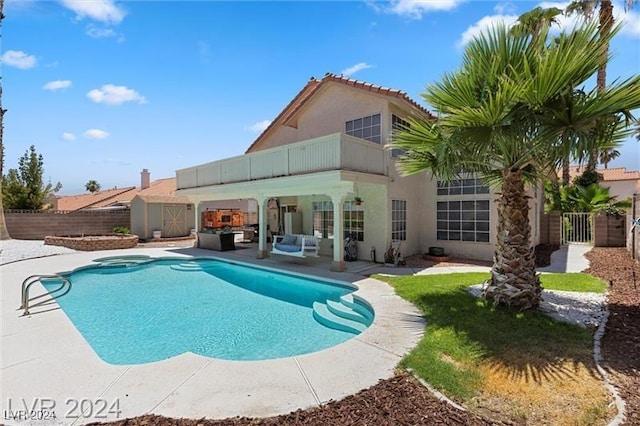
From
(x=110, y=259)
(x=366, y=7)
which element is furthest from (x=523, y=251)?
(x=110, y=259)

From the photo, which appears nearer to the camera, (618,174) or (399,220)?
(399,220)

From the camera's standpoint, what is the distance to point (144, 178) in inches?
1465

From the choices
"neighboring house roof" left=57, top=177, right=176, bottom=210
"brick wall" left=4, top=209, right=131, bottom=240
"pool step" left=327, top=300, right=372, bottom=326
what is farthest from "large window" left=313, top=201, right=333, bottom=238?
"neighboring house roof" left=57, top=177, right=176, bottom=210

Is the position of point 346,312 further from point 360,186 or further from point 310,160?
point 360,186

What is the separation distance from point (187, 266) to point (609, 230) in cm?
2074

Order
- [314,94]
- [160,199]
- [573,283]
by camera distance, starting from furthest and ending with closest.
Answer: [160,199] < [314,94] < [573,283]

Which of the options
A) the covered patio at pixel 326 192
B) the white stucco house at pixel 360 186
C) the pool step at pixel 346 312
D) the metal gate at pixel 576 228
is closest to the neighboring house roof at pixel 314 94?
the white stucco house at pixel 360 186

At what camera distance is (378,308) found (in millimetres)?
7855

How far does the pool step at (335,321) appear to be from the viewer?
7.64m

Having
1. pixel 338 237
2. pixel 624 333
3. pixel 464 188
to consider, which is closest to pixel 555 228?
pixel 464 188

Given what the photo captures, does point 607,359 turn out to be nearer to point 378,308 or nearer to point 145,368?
point 378,308

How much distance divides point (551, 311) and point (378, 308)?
3.78 metres

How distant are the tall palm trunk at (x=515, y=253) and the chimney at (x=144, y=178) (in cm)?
3881

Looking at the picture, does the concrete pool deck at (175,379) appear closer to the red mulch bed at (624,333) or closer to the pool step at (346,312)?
the pool step at (346,312)
